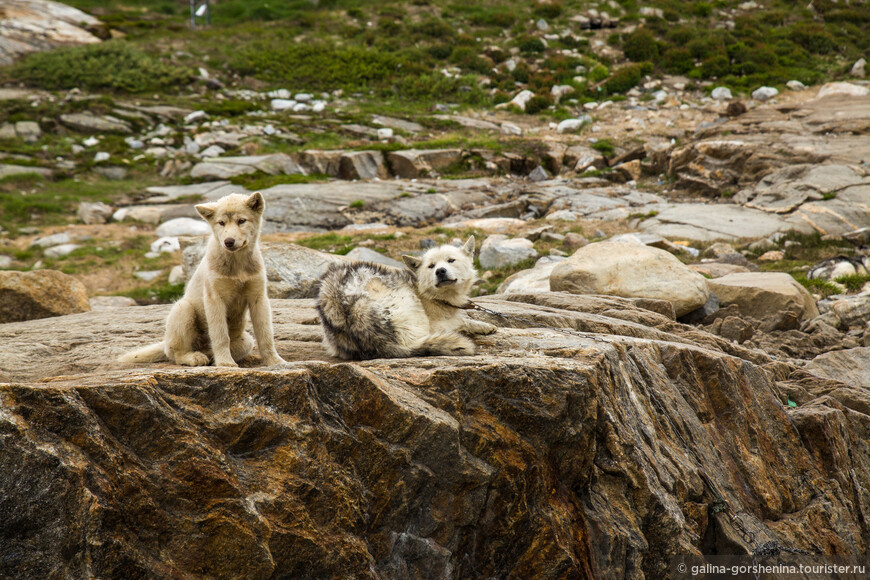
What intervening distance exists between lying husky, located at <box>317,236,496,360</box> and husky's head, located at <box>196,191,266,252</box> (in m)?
1.08

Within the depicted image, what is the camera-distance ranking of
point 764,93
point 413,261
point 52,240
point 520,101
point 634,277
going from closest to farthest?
point 413,261 → point 634,277 → point 52,240 → point 764,93 → point 520,101

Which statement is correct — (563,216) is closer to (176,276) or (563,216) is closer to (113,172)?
(176,276)

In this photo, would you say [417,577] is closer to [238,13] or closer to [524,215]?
[524,215]

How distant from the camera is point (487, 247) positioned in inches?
667

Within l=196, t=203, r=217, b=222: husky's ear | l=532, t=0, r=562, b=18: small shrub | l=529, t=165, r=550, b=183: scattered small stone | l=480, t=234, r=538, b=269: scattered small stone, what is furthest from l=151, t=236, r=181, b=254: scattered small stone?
l=532, t=0, r=562, b=18: small shrub

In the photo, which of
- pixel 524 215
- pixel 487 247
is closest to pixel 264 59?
pixel 524 215

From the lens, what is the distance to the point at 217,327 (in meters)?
5.55

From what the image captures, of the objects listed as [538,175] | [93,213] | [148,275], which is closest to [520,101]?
[538,175]

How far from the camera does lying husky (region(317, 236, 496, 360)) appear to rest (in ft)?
20.0

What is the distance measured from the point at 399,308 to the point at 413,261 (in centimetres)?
108

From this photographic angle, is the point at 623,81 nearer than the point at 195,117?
No

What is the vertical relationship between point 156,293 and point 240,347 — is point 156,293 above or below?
below

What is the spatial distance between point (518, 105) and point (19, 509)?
109 ft

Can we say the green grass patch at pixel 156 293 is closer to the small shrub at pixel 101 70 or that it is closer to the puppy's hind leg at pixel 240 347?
the puppy's hind leg at pixel 240 347
